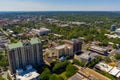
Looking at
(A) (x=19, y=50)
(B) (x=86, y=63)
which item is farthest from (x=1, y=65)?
(B) (x=86, y=63)

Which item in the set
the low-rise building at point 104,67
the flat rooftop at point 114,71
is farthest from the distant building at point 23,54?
the flat rooftop at point 114,71

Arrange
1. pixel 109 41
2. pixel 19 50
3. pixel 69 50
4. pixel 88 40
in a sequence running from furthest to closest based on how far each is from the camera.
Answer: pixel 88 40
pixel 109 41
pixel 69 50
pixel 19 50

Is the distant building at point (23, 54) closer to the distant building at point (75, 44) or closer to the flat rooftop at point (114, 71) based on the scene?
the distant building at point (75, 44)

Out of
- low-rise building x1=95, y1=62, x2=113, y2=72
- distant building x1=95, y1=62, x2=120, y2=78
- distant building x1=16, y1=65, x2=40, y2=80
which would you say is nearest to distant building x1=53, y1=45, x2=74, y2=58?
distant building x1=95, y1=62, x2=120, y2=78

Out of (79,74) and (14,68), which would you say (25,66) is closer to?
(14,68)

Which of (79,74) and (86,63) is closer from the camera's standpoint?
(79,74)

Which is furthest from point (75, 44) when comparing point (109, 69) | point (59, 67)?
point (109, 69)

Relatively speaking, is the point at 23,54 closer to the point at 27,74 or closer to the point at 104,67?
the point at 27,74
